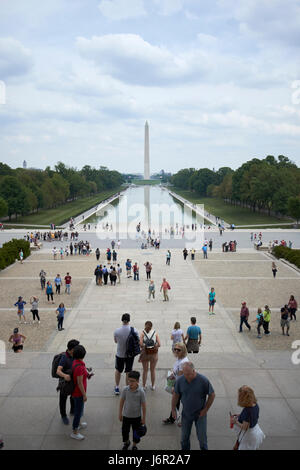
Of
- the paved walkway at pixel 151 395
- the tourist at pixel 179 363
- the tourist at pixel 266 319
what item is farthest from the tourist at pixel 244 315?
the tourist at pixel 179 363

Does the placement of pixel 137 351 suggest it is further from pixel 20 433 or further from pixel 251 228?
pixel 251 228

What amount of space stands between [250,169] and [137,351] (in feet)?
254

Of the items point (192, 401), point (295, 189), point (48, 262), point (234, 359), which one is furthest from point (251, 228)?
point (192, 401)

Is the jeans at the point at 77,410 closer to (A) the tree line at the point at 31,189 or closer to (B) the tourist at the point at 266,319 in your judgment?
(B) the tourist at the point at 266,319

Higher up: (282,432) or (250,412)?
(250,412)

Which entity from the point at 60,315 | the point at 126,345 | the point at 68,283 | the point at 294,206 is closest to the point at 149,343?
the point at 126,345

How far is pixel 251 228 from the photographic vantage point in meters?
58.8

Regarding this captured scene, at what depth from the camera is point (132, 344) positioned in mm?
7488

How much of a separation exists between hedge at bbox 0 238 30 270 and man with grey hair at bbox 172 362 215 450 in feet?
80.0

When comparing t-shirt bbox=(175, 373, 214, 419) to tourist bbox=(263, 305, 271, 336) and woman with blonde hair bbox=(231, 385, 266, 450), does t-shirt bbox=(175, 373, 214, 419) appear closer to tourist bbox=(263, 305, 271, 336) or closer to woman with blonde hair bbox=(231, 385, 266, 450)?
woman with blonde hair bbox=(231, 385, 266, 450)

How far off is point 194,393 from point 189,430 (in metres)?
0.55

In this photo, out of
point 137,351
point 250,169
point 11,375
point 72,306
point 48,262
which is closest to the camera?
point 137,351
